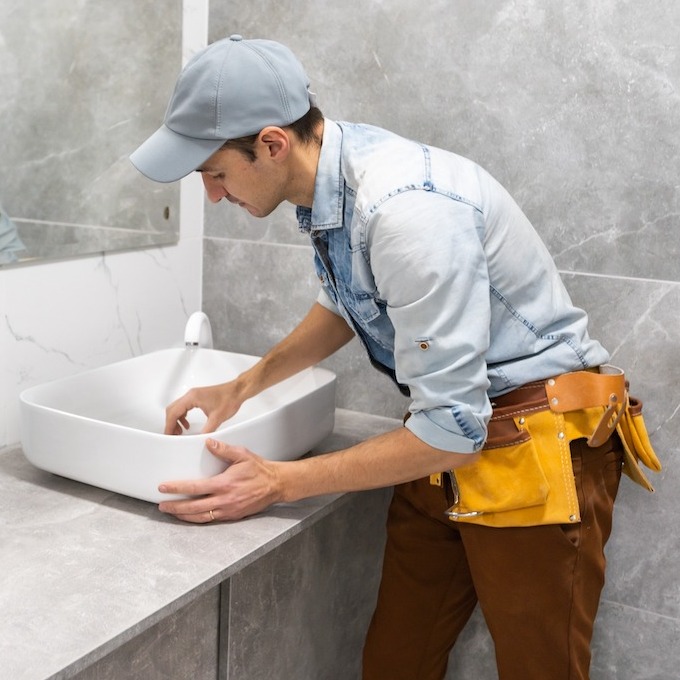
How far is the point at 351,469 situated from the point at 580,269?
2.25 feet

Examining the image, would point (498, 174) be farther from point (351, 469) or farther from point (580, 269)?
point (351, 469)

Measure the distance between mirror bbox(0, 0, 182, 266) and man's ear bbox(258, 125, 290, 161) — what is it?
0.60 meters

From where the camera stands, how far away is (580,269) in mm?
1819

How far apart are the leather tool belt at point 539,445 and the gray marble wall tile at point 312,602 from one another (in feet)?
1.35

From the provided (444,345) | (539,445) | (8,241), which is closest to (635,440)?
(539,445)

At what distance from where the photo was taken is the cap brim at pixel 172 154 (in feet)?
4.32

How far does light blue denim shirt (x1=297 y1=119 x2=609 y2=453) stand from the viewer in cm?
125

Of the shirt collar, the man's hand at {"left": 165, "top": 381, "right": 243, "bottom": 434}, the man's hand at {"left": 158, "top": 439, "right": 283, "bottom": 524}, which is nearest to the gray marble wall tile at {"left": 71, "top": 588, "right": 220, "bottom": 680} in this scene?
the man's hand at {"left": 158, "top": 439, "right": 283, "bottom": 524}

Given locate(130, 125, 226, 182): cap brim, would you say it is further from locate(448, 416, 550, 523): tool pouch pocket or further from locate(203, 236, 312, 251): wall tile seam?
locate(203, 236, 312, 251): wall tile seam

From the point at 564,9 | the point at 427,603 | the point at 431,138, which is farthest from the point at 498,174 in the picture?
the point at 427,603

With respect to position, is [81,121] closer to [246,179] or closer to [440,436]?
[246,179]

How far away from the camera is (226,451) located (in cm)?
147

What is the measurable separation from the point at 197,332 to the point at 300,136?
636 millimetres

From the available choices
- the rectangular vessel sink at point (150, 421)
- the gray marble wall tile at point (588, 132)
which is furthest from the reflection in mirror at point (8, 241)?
the gray marble wall tile at point (588, 132)
